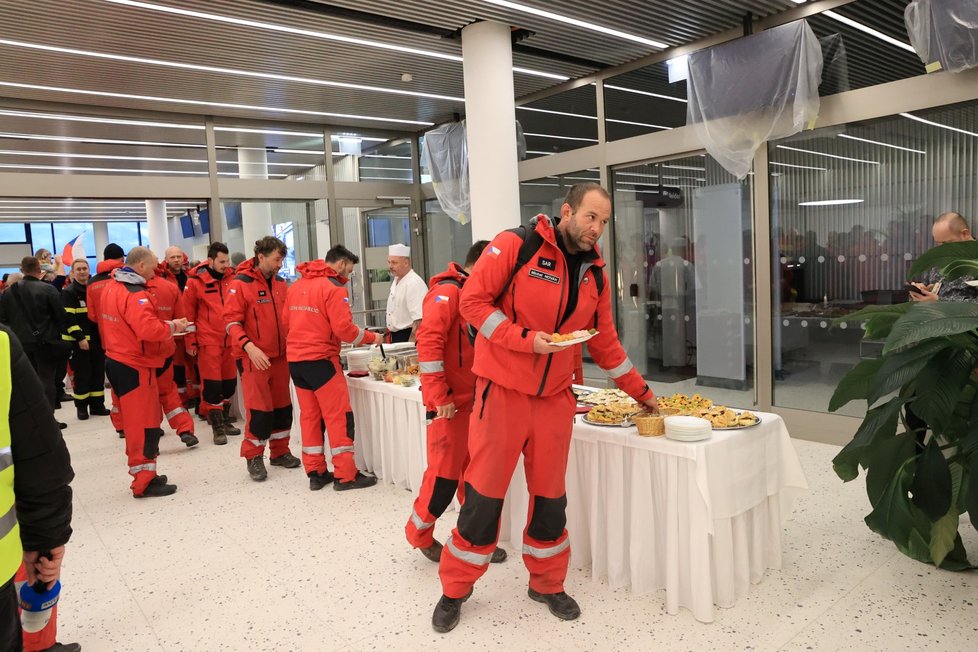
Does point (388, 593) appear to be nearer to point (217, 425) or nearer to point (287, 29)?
point (217, 425)

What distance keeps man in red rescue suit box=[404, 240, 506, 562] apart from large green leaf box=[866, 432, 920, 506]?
173cm

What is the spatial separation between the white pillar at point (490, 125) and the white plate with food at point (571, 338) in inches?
125

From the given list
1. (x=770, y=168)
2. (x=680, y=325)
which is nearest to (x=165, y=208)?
(x=680, y=325)

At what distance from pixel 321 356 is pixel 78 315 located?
179 inches

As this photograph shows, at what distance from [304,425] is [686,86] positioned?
14.3 feet

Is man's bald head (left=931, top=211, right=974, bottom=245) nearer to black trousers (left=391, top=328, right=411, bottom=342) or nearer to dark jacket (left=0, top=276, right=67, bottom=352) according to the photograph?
black trousers (left=391, top=328, right=411, bottom=342)

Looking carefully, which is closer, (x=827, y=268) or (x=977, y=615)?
(x=977, y=615)

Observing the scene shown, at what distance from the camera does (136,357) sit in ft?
14.8

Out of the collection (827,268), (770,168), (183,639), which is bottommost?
(183,639)

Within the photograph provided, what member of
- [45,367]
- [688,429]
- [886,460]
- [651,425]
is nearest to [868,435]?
[886,460]

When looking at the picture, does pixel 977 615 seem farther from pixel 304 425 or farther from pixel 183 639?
pixel 304 425

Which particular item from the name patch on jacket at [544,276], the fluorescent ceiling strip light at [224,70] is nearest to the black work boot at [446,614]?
the name patch on jacket at [544,276]

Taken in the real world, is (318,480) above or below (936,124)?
below

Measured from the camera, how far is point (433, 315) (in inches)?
122
